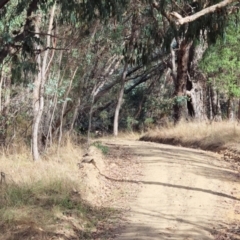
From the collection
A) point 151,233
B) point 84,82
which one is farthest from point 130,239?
point 84,82

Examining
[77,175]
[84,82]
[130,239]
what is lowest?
[130,239]

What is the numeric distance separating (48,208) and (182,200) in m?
2.71

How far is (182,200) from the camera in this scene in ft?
31.0

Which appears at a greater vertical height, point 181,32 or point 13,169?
point 181,32

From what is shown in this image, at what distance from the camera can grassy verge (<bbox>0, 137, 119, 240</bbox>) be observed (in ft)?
23.5

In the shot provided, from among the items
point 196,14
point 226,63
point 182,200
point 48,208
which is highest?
point 226,63

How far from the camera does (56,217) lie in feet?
25.5

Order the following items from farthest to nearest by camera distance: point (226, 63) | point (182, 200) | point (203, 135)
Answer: point (226, 63) < point (203, 135) < point (182, 200)

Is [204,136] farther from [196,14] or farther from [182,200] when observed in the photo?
[196,14]

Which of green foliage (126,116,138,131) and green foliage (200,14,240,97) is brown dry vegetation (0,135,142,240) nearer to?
green foliage (200,14,240,97)

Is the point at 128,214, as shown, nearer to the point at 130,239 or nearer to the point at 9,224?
the point at 130,239

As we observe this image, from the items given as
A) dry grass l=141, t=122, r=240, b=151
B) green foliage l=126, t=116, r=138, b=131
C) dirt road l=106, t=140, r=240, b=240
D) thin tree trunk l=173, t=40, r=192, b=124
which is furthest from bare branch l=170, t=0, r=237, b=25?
green foliage l=126, t=116, r=138, b=131

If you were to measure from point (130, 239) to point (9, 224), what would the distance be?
1.80 metres

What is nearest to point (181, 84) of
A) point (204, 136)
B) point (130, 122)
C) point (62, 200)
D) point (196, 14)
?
point (204, 136)
